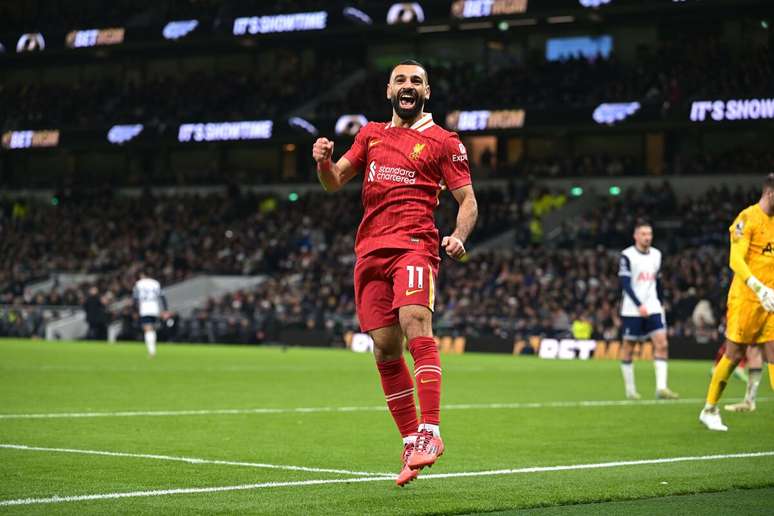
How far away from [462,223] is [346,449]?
3.55m

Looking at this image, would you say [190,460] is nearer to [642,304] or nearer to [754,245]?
[754,245]

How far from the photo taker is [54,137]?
59.0 meters

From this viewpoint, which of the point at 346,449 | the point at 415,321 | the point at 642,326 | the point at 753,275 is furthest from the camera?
the point at 642,326

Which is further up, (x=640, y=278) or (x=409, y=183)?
(x=409, y=183)

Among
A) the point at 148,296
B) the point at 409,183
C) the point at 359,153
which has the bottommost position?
the point at 148,296

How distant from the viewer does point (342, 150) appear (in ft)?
191

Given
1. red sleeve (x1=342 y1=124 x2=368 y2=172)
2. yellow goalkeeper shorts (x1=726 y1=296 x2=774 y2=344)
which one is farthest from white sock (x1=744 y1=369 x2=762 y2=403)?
red sleeve (x1=342 y1=124 x2=368 y2=172)

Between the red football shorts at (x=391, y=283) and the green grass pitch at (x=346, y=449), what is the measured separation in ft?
3.92

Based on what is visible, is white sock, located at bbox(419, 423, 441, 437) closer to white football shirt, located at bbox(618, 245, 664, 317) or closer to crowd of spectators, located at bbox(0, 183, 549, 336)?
white football shirt, located at bbox(618, 245, 664, 317)

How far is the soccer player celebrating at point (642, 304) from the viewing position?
18.1m

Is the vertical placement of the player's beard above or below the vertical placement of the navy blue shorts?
above

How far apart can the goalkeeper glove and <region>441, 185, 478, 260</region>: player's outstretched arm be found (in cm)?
443

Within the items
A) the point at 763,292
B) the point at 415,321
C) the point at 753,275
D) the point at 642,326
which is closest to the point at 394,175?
the point at 415,321

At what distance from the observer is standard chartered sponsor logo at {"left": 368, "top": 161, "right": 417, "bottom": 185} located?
335 inches
